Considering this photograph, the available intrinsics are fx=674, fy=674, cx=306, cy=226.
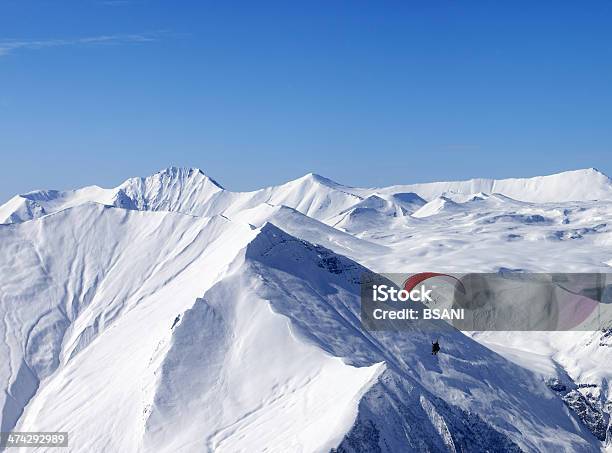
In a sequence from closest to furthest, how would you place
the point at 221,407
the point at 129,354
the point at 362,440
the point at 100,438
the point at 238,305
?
the point at 362,440
the point at 221,407
the point at 100,438
the point at 238,305
the point at 129,354

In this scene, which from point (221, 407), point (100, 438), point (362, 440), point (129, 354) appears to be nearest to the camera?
point (362, 440)

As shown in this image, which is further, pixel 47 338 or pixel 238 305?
pixel 47 338

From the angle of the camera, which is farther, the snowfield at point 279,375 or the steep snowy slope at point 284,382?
the snowfield at point 279,375

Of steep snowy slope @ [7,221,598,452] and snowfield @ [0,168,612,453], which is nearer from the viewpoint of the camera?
steep snowy slope @ [7,221,598,452]

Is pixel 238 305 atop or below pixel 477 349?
atop

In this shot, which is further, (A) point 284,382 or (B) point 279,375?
(B) point 279,375

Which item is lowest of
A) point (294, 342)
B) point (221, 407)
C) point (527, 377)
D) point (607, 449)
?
point (607, 449)

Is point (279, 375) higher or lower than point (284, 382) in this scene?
higher

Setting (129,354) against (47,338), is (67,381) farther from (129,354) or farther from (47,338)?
(47,338)

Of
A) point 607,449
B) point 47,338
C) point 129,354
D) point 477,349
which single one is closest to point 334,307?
point 477,349

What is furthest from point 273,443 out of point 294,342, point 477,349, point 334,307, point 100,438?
point 477,349
